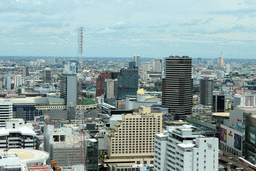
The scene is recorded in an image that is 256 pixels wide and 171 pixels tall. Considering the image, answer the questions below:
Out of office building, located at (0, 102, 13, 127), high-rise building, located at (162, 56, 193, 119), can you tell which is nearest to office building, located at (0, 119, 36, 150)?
office building, located at (0, 102, 13, 127)

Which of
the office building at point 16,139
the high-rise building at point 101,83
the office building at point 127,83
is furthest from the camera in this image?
the high-rise building at point 101,83

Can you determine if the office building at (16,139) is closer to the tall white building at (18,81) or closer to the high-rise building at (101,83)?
the high-rise building at (101,83)

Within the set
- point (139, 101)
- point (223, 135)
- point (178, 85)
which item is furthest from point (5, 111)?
point (178, 85)

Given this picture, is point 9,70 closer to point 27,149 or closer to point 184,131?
point 27,149

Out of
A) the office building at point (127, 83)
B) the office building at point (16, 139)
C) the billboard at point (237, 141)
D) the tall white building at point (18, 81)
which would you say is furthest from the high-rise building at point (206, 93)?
the tall white building at point (18, 81)

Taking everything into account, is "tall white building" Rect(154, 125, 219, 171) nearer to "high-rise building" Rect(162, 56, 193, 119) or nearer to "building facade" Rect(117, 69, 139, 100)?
"high-rise building" Rect(162, 56, 193, 119)
